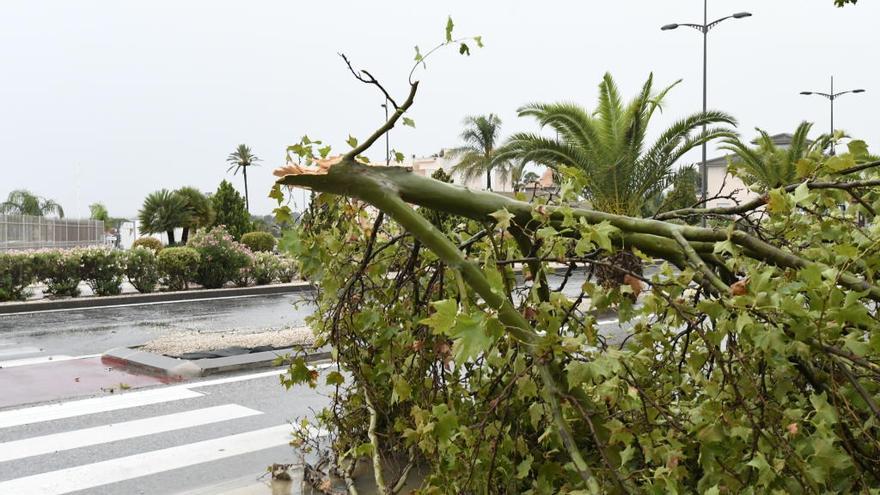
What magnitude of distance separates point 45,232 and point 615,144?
2790cm

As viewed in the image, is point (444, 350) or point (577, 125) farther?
point (577, 125)

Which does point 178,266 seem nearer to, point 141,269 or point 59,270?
point 141,269

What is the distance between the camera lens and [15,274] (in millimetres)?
15898

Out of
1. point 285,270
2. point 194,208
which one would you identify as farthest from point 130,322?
point 194,208

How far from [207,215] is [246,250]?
3045 centimetres

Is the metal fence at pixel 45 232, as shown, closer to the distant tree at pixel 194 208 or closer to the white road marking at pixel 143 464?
the distant tree at pixel 194 208

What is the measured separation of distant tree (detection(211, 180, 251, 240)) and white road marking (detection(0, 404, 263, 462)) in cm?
3059

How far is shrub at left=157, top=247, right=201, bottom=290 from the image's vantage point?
18109 millimetres

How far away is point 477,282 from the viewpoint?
2000 mm

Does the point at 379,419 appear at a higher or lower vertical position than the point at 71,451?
higher

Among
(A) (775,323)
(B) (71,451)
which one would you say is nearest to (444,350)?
(A) (775,323)

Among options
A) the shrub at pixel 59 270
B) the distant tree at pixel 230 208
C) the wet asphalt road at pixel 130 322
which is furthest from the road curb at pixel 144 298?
the distant tree at pixel 230 208

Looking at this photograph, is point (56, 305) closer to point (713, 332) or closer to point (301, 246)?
point (301, 246)

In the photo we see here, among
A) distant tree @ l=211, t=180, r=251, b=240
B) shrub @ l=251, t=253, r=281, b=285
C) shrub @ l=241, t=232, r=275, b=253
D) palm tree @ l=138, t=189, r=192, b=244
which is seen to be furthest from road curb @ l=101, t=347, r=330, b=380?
palm tree @ l=138, t=189, r=192, b=244
